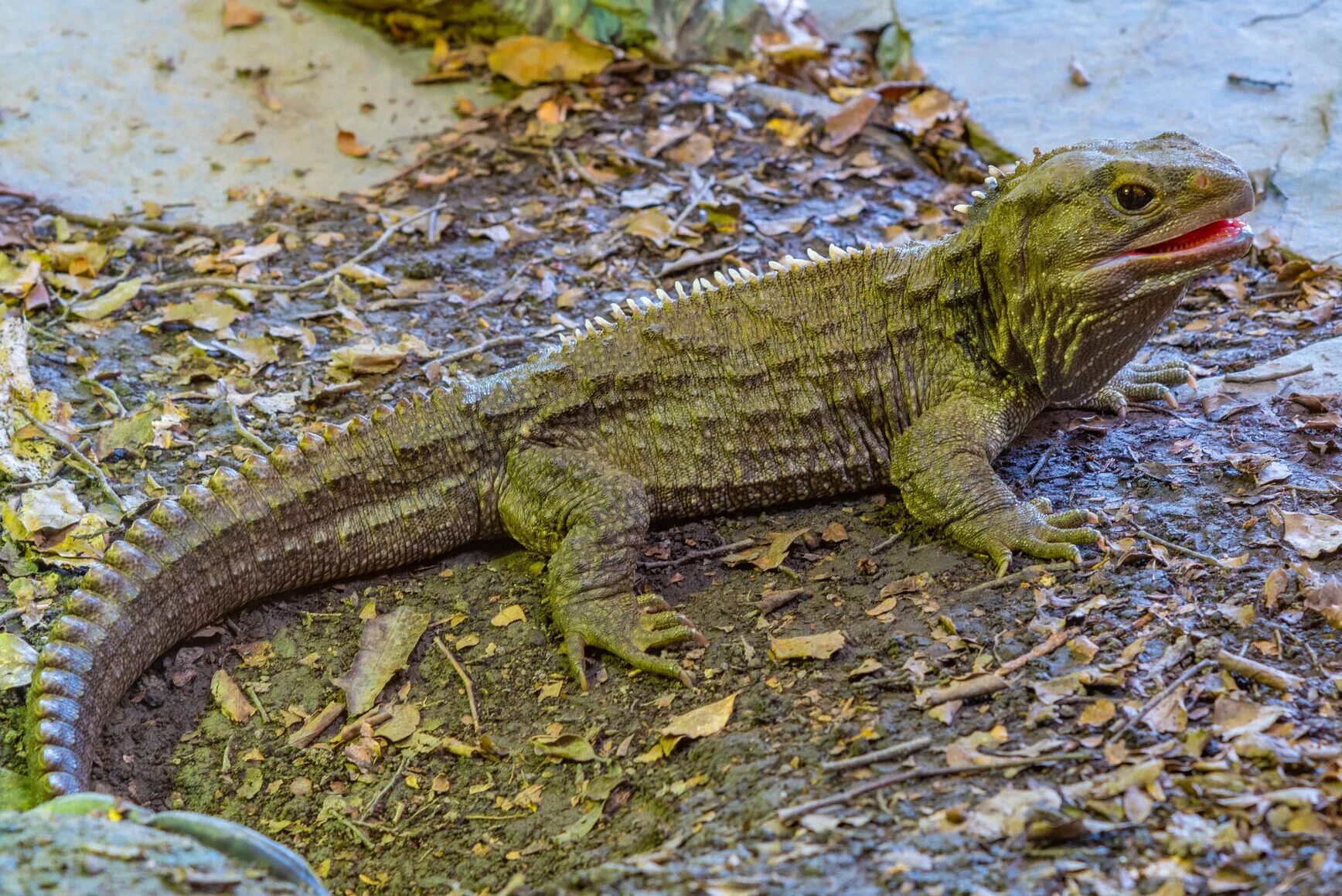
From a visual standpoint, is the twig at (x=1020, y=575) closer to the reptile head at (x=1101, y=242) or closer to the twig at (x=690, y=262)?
the reptile head at (x=1101, y=242)

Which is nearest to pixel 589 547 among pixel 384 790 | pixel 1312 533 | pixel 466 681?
pixel 466 681

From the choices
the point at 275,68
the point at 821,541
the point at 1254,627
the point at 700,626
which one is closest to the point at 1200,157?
the point at 1254,627

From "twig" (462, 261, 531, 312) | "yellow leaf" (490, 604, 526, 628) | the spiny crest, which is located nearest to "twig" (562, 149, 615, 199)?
"twig" (462, 261, 531, 312)

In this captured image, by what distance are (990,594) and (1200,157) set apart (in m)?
1.92

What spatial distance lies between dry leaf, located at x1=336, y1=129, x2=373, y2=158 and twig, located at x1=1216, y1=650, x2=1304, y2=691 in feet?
23.3

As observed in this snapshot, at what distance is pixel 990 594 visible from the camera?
447 cm

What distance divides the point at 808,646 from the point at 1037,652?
2.80 ft

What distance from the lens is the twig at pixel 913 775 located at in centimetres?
347

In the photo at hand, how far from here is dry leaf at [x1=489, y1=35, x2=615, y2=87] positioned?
30.6 ft

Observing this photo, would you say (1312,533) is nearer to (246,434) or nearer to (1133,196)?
(1133,196)

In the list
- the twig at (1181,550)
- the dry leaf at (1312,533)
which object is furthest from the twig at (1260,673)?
the dry leaf at (1312,533)

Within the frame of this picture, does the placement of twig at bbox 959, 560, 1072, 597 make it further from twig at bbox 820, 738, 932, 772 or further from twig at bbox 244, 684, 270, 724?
twig at bbox 244, 684, 270, 724

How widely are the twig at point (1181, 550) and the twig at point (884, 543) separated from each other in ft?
3.26

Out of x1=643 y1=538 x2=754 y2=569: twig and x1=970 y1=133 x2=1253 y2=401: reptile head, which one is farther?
x1=643 y1=538 x2=754 y2=569: twig
